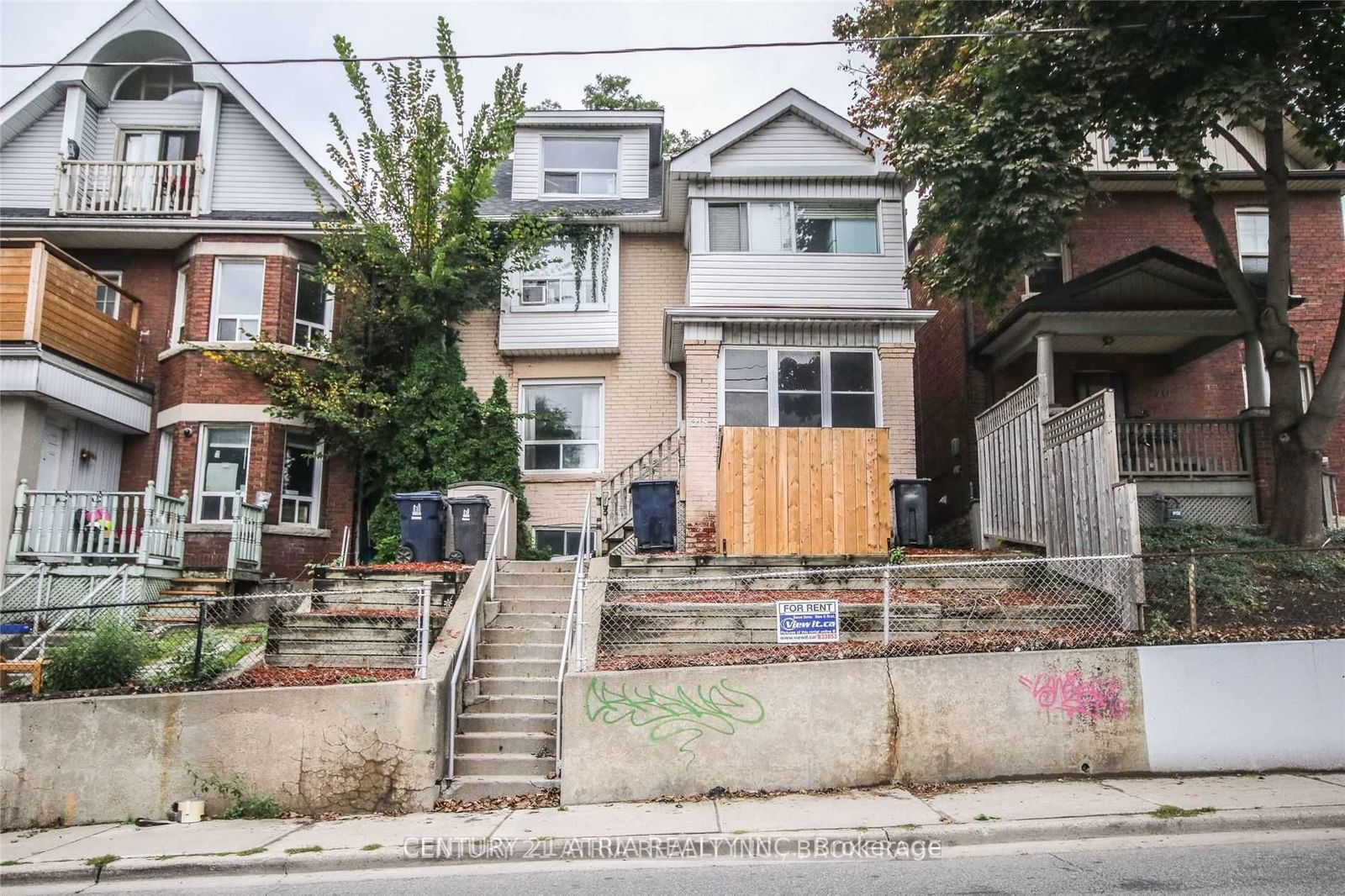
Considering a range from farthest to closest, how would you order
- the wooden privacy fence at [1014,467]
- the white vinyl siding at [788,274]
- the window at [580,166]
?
the window at [580,166]
the white vinyl siding at [788,274]
the wooden privacy fence at [1014,467]

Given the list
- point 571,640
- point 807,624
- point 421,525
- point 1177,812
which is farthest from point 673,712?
point 421,525

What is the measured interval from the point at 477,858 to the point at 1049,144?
10267 millimetres

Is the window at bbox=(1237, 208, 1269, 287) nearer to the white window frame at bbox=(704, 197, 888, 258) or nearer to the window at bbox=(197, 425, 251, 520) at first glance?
the white window frame at bbox=(704, 197, 888, 258)

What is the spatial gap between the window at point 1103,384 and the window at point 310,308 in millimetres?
14096

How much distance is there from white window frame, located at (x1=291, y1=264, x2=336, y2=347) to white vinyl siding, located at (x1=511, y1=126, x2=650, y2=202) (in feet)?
13.3

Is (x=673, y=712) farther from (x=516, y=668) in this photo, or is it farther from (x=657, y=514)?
(x=657, y=514)

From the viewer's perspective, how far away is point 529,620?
9977mm

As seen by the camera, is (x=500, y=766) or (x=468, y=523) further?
(x=468, y=523)

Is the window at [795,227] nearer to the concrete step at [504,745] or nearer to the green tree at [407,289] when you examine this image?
the green tree at [407,289]

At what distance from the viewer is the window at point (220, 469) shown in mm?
15227

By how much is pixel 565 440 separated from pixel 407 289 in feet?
12.9

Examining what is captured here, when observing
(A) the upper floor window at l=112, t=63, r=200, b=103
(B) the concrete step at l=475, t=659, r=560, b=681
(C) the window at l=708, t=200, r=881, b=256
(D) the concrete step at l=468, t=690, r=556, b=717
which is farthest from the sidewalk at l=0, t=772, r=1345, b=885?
(A) the upper floor window at l=112, t=63, r=200, b=103

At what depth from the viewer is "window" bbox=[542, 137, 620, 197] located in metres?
17.9

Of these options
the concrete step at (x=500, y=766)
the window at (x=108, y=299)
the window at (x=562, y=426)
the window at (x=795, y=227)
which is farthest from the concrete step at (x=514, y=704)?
the window at (x=108, y=299)
